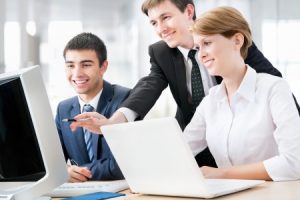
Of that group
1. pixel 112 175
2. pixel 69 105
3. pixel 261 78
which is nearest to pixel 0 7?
pixel 69 105

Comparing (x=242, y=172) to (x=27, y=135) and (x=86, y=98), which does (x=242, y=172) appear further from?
(x=86, y=98)

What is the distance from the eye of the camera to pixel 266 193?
123 cm

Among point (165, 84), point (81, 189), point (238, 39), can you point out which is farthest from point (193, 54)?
point (81, 189)

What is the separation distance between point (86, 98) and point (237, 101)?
2.69ft

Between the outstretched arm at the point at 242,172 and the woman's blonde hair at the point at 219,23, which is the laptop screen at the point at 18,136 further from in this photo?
the woman's blonde hair at the point at 219,23

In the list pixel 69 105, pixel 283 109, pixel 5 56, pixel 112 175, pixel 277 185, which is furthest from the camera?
pixel 5 56

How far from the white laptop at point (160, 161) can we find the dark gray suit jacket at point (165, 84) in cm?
81

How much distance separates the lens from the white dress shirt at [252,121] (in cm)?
161

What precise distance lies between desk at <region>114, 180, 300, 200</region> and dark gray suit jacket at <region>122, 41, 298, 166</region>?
801 millimetres

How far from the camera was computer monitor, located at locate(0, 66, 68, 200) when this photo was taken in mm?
1207

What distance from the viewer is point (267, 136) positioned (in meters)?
1.70

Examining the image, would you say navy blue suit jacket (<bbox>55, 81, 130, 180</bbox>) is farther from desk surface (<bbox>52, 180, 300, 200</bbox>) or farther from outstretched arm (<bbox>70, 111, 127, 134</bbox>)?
A: desk surface (<bbox>52, 180, 300, 200</bbox>)

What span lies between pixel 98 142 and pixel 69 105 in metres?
0.28

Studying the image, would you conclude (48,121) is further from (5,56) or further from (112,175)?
(5,56)
